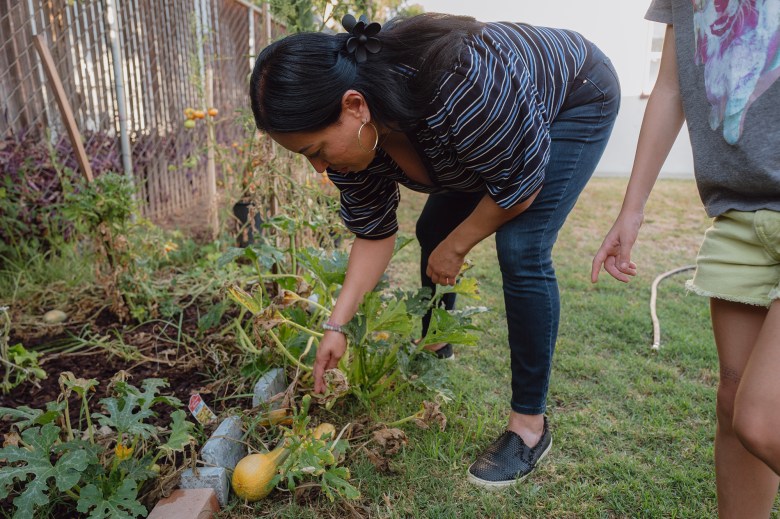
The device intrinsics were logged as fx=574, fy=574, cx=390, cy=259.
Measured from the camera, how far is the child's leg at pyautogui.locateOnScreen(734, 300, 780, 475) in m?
0.97

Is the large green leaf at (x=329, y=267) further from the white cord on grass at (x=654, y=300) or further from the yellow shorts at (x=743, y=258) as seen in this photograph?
the white cord on grass at (x=654, y=300)

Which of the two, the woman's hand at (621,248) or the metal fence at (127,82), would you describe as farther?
the metal fence at (127,82)

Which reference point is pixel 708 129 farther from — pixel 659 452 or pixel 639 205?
pixel 659 452

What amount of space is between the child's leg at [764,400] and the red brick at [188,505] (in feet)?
3.95

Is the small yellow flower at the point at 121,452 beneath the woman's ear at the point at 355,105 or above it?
beneath

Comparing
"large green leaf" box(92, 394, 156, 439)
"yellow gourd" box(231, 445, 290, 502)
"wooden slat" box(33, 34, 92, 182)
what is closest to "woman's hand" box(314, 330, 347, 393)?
"yellow gourd" box(231, 445, 290, 502)

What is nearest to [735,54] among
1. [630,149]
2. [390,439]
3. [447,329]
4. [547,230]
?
[547,230]

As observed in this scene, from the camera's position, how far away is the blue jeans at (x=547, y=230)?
158cm

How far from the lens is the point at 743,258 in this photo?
45.3 inches

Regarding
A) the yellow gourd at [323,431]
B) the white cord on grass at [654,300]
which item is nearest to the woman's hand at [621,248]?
the yellow gourd at [323,431]

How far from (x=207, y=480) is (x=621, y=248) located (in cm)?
120

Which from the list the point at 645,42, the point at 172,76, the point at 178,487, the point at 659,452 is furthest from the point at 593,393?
the point at 645,42

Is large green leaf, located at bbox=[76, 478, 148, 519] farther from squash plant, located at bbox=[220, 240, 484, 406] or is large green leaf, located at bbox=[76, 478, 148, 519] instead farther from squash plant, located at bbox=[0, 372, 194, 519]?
squash plant, located at bbox=[220, 240, 484, 406]

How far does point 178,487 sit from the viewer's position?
59.9 inches
